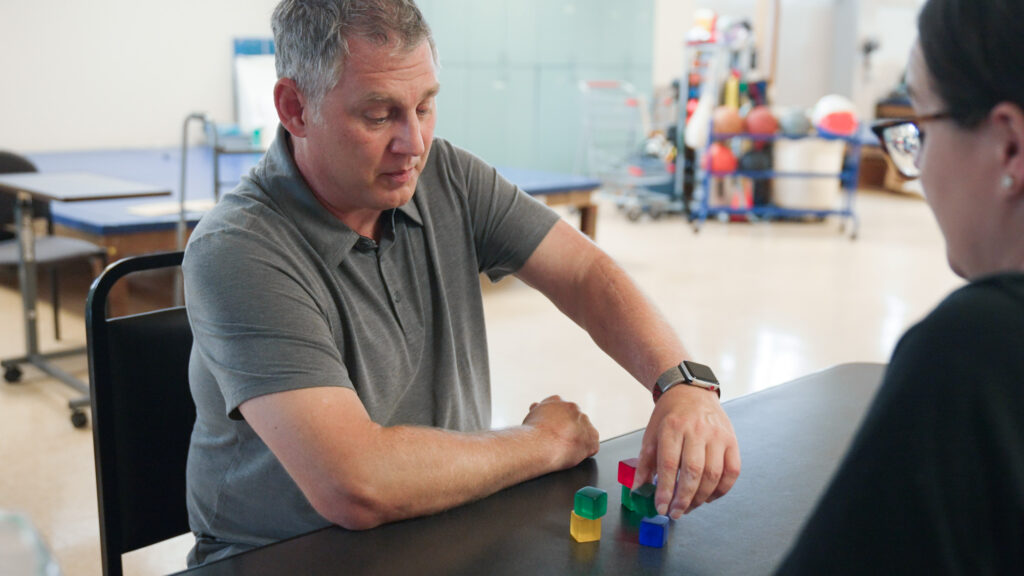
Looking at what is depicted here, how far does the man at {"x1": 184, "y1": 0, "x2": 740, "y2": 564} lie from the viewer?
107cm

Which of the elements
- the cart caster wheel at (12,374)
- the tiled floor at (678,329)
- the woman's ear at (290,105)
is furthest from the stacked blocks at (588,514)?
the cart caster wheel at (12,374)

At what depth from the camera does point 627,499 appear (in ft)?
3.48

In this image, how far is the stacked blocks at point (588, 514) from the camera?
3.20ft

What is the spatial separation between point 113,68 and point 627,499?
6459 mm

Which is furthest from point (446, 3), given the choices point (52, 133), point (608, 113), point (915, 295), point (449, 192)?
point (449, 192)

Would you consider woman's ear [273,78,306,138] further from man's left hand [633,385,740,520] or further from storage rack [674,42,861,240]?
storage rack [674,42,861,240]

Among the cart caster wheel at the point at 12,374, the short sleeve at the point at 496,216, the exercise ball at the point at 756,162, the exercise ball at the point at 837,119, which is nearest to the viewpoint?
the short sleeve at the point at 496,216

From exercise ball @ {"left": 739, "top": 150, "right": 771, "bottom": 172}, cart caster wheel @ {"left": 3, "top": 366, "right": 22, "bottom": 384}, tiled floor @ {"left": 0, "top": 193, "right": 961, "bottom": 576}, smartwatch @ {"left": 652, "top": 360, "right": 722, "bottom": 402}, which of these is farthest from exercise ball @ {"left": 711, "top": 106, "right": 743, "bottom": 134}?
smartwatch @ {"left": 652, "top": 360, "right": 722, "bottom": 402}

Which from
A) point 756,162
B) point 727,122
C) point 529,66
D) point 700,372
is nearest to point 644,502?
point 700,372

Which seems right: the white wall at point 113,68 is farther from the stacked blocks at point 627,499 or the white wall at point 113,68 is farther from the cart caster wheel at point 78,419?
the stacked blocks at point 627,499

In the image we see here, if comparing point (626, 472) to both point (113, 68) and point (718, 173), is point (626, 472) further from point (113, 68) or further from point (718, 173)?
point (113, 68)

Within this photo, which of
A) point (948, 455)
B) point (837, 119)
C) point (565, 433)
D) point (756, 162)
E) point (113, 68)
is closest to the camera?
point (948, 455)

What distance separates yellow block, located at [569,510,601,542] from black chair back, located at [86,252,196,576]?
650mm

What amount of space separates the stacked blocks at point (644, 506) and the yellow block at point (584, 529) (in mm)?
47
